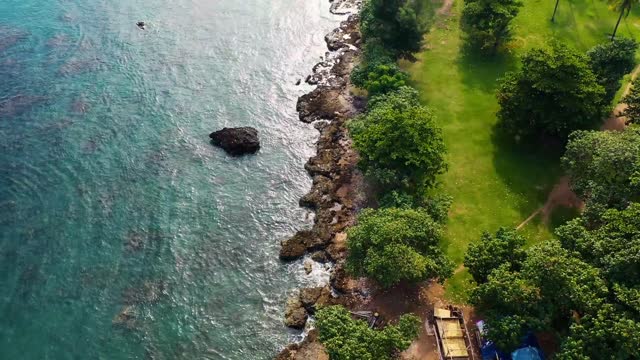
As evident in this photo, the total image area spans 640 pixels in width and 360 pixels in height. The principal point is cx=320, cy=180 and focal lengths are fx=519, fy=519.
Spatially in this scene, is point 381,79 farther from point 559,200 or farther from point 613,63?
point 613,63

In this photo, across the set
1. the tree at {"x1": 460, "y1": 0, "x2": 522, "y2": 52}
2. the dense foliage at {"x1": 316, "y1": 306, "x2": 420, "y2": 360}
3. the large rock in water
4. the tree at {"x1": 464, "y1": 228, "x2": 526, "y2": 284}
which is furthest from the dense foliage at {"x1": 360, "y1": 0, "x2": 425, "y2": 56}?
the dense foliage at {"x1": 316, "y1": 306, "x2": 420, "y2": 360}

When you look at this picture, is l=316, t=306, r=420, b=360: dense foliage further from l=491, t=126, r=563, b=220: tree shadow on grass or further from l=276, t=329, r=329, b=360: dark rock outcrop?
l=491, t=126, r=563, b=220: tree shadow on grass

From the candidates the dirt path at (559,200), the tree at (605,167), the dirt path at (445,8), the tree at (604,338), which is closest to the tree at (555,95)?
the tree at (605,167)

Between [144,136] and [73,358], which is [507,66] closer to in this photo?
[144,136]

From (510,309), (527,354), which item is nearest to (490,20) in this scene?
(510,309)

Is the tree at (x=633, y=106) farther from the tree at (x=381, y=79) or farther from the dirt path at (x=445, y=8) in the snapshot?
the dirt path at (x=445, y=8)

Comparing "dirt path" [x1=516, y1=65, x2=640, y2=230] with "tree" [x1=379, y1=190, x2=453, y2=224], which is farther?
"dirt path" [x1=516, y1=65, x2=640, y2=230]
